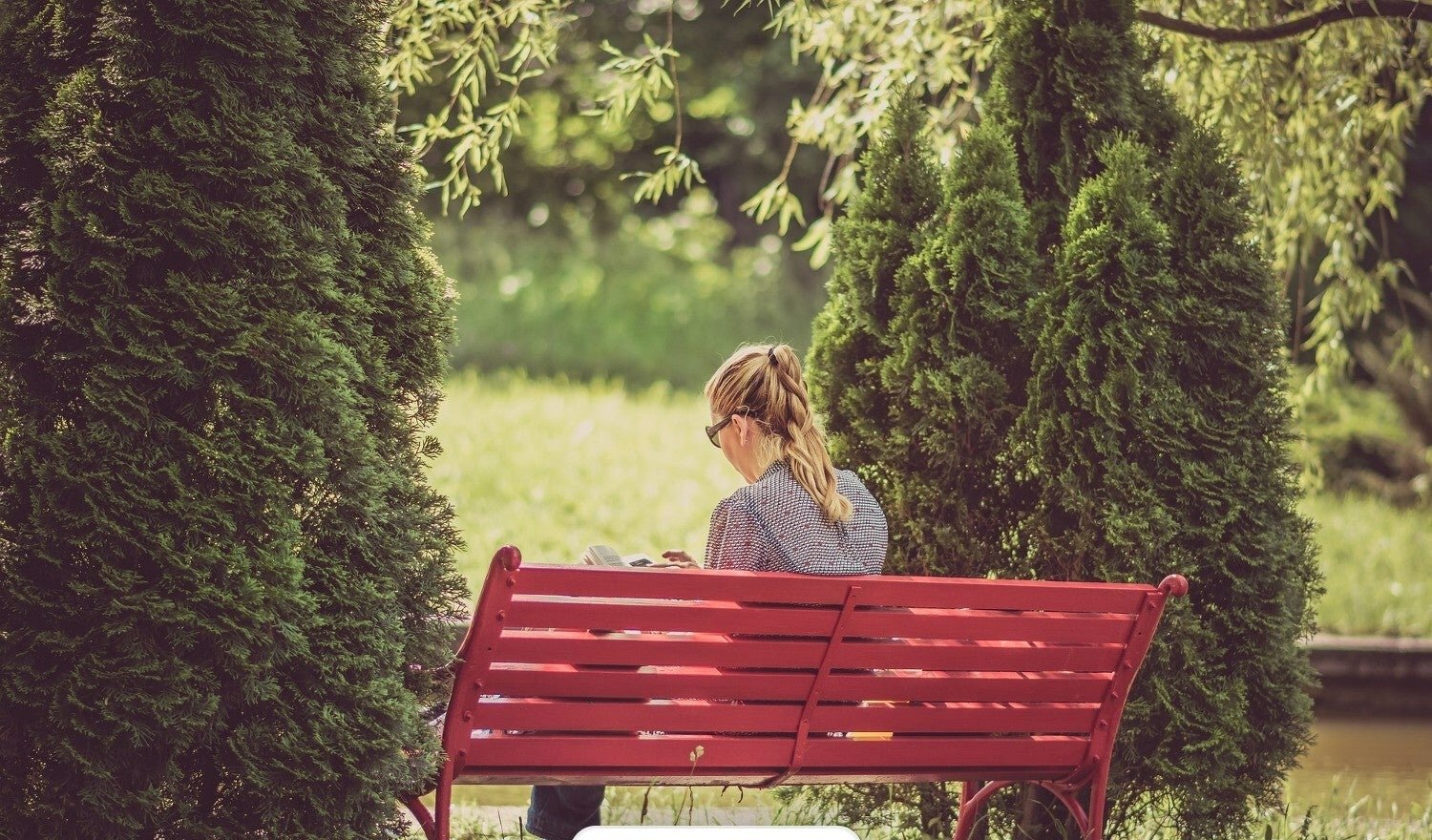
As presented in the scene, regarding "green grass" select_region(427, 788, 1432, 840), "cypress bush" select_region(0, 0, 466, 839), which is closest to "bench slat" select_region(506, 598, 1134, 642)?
"cypress bush" select_region(0, 0, 466, 839)

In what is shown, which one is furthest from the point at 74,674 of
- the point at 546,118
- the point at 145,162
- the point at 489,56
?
the point at 546,118

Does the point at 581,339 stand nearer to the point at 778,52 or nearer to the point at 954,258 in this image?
the point at 778,52

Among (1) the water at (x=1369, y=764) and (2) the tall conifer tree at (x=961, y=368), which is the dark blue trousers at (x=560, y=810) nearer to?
(2) the tall conifer tree at (x=961, y=368)

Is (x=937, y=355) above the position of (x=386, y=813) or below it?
above

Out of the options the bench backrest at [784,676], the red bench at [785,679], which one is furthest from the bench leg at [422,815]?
the bench backrest at [784,676]

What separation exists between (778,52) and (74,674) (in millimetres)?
19575

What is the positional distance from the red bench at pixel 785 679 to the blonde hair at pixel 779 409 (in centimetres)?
42

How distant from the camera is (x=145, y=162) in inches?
126

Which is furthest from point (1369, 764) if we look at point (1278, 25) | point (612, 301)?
point (612, 301)

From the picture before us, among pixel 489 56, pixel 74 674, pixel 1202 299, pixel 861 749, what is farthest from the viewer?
pixel 489 56

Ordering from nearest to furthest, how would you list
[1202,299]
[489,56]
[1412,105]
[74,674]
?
1. [74,674]
2. [1202,299]
3. [489,56]
4. [1412,105]

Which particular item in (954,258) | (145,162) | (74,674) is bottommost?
(74,674)

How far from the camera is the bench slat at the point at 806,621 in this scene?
3.41m

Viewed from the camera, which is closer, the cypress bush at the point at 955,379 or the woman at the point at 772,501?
the woman at the point at 772,501
